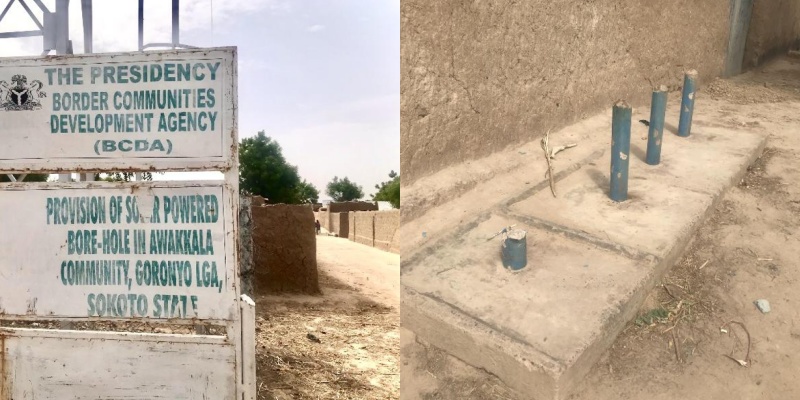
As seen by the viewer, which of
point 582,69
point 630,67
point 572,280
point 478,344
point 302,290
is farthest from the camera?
point 302,290

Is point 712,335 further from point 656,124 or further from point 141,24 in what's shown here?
point 141,24

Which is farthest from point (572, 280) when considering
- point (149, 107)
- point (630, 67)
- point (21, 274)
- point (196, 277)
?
point (630, 67)

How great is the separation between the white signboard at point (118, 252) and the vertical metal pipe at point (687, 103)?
3.89 m

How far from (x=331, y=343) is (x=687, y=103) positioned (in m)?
3.63

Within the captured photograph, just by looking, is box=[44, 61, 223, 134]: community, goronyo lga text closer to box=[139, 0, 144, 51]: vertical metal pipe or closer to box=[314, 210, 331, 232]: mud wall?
box=[139, 0, 144, 51]: vertical metal pipe

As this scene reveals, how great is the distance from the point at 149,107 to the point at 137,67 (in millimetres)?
189

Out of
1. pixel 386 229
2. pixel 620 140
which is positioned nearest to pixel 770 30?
pixel 620 140

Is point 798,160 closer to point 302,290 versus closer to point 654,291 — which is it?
point 654,291

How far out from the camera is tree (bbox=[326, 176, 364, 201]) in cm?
4116

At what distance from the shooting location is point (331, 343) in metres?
4.68

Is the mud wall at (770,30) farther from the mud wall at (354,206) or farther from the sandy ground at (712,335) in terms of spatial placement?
the mud wall at (354,206)

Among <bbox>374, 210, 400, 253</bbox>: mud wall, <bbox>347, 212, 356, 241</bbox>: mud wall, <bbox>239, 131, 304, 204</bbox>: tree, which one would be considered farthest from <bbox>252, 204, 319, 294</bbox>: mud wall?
<bbox>239, 131, 304, 204</bbox>: tree

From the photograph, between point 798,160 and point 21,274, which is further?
point 798,160

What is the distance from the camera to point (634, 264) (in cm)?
297
